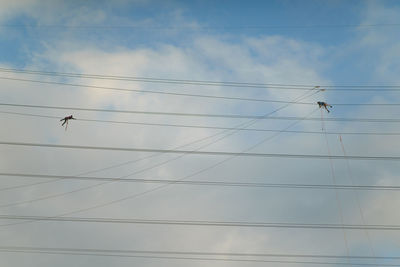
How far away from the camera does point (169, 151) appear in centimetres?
3134

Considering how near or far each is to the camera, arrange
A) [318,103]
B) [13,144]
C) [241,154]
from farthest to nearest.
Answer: [318,103], [241,154], [13,144]

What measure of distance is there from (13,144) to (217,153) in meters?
15.7

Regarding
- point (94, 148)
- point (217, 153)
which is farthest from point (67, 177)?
point (217, 153)

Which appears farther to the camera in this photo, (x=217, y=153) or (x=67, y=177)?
(x=217, y=153)

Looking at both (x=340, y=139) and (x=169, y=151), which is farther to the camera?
(x=340, y=139)

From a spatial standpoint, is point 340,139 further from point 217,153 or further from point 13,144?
point 13,144

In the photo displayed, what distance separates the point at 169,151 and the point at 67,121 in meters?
9.75

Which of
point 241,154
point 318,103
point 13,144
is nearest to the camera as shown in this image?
point 13,144

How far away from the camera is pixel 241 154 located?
32.2 metres

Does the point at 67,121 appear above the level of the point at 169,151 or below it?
above

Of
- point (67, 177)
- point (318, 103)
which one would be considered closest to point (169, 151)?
point (67, 177)

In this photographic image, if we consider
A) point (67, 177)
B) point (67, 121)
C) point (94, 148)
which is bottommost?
point (67, 177)

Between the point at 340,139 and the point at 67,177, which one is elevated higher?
the point at 340,139

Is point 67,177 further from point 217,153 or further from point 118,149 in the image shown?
point 217,153
